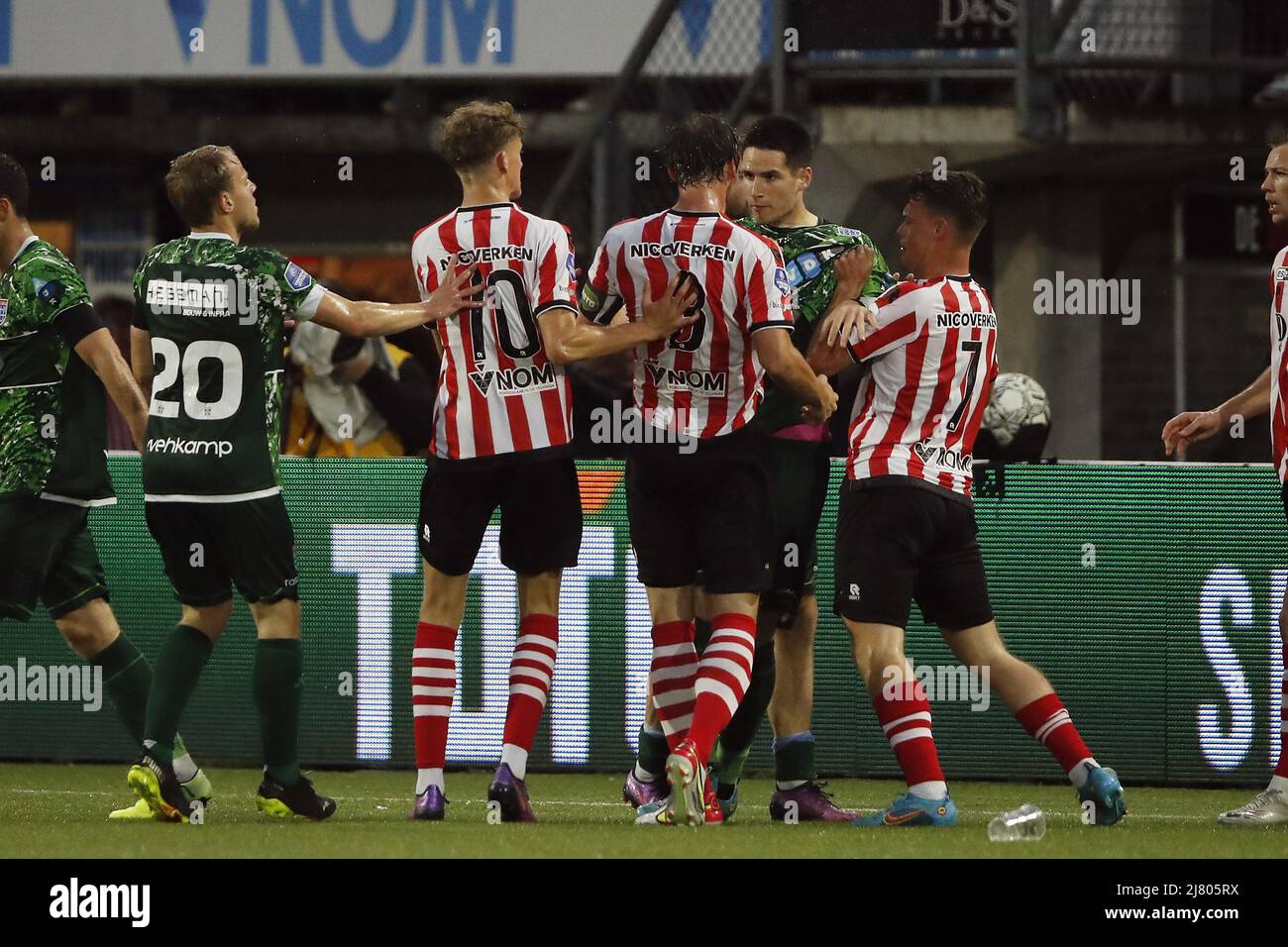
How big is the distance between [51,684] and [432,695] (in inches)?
126

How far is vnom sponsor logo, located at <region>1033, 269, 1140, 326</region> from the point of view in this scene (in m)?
14.5

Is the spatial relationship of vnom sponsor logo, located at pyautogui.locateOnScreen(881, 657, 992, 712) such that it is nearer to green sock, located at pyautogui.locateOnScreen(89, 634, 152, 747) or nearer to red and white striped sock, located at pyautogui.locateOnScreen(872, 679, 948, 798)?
red and white striped sock, located at pyautogui.locateOnScreen(872, 679, 948, 798)

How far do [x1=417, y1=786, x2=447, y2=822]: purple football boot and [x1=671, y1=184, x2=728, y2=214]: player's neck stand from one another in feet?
6.49

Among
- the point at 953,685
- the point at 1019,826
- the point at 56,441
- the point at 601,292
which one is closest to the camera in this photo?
the point at 1019,826

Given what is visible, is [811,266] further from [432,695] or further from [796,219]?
[432,695]

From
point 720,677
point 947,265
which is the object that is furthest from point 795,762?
point 947,265

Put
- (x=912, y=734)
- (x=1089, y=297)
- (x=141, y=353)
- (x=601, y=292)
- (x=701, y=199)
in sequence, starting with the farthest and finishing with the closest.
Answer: (x=1089, y=297) < (x=141, y=353) < (x=601, y=292) < (x=701, y=199) < (x=912, y=734)

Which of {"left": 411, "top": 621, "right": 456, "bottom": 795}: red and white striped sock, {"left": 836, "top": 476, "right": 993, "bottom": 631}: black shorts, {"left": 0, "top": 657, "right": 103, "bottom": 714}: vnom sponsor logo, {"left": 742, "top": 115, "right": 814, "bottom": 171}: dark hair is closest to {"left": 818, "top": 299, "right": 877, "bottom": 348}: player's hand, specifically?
{"left": 836, "top": 476, "right": 993, "bottom": 631}: black shorts

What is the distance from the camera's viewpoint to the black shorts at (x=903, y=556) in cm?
663

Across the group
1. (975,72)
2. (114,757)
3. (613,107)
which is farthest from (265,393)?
(975,72)

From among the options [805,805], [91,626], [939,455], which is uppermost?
[939,455]

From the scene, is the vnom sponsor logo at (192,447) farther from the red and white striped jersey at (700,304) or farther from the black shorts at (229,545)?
the red and white striped jersey at (700,304)

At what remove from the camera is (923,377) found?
22.0ft
